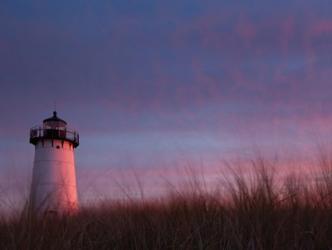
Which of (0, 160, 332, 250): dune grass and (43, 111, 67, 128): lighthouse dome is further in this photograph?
(43, 111, 67, 128): lighthouse dome

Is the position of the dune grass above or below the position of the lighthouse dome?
below

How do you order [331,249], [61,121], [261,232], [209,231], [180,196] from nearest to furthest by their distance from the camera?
[331,249]
[261,232]
[209,231]
[180,196]
[61,121]

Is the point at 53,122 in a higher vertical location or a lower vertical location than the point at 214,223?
higher

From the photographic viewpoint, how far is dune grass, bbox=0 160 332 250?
8.95ft

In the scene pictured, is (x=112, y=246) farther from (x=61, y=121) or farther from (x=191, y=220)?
(x=61, y=121)

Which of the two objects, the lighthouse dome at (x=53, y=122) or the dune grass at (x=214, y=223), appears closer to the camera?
the dune grass at (x=214, y=223)

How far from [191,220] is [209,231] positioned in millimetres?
218

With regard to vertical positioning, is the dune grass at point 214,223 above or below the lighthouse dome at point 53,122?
below

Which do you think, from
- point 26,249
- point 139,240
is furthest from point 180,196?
point 26,249

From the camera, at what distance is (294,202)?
10.4 feet

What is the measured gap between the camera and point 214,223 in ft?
9.68

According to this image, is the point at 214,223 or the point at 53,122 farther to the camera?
the point at 53,122

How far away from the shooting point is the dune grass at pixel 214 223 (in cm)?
273

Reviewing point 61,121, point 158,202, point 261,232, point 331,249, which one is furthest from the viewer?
point 61,121
